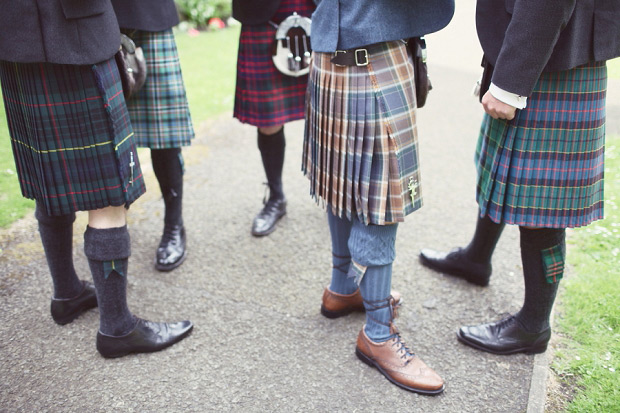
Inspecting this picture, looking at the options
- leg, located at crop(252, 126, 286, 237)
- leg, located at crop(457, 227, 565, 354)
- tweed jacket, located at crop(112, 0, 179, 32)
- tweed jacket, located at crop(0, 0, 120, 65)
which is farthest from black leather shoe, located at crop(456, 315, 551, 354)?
tweed jacket, located at crop(112, 0, 179, 32)

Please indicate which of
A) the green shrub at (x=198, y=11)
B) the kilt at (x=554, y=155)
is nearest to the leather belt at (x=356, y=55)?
the kilt at (x=554, y=155)

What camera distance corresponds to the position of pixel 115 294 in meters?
2.09

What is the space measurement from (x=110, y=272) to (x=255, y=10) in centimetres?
144

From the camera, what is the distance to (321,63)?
6.26 feet

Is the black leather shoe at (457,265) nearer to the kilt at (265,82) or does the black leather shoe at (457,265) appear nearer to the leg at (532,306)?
the leg at (532,306)

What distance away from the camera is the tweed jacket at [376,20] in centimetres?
171

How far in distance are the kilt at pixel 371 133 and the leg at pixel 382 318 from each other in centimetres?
10

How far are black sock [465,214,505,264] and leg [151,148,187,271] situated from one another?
1.48 meters

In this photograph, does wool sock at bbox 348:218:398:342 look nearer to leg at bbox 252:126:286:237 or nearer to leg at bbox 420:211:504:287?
leg at bbox 420:211:504:287

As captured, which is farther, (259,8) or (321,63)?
(259,8)

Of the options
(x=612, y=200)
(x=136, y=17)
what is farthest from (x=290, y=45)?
(x=612, y=200)

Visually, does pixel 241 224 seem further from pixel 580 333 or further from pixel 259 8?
pixel 580 333

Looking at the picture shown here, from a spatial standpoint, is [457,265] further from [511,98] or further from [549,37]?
[549,37]

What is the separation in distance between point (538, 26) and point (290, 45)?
1.36 meters
